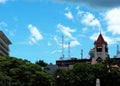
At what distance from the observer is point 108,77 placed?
334 ft

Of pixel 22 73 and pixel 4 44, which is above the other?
pixel 4 44

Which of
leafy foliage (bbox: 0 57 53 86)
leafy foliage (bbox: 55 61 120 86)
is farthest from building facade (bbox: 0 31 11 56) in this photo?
leafy foliage (bbox: 0 57 53 86)

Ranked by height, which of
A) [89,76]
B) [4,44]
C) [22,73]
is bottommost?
[22,73]

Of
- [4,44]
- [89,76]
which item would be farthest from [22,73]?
[4,44]

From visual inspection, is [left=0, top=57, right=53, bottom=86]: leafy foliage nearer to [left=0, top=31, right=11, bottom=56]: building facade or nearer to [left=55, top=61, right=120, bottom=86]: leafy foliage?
[left=55, top=61, right=120, bottom=86]: leafy foliage

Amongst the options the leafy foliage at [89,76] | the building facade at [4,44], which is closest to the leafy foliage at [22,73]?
the leafy foliage at [89,76]

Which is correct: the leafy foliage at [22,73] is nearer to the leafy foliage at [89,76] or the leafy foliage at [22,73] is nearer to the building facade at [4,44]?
the leafy foliage at [89,76]

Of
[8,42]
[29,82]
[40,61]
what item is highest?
[8,42]

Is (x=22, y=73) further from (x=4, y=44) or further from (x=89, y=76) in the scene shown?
(x=4, y=44)

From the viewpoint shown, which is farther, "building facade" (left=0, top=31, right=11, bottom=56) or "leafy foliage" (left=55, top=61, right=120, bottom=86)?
"building facade" (left=0, top=31, right=11, bottom=56)

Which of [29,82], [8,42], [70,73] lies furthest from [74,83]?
[8,42]

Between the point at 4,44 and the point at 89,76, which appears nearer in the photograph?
the point at 89,76

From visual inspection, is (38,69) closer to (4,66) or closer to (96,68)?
(4,66)

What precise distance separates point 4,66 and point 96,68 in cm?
2329
